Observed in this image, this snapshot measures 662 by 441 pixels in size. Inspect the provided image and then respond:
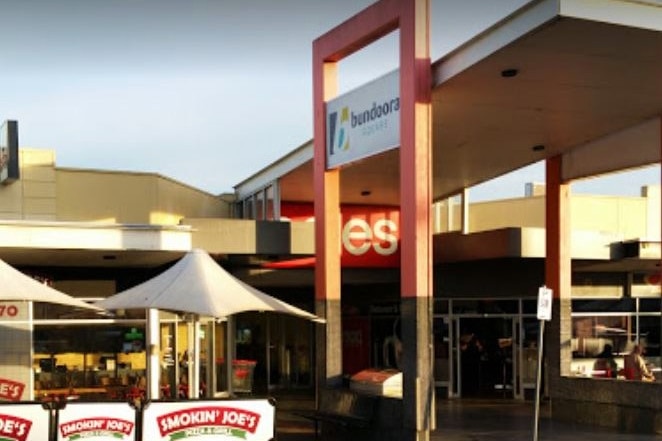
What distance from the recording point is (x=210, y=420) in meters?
11.0

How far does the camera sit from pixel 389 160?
59.5 feet

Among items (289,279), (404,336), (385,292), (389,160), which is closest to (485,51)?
(404,336)

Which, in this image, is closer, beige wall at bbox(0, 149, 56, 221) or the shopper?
the shopper

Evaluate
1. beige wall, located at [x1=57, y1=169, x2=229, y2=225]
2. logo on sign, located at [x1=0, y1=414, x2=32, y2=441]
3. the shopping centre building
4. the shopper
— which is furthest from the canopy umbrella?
beige wall, located at [x1=57, y1=169, x2=229, y2=225]

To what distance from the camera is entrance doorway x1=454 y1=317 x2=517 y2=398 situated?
24.0 m

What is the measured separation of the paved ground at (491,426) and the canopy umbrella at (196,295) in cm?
396

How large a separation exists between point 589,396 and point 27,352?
11134 mm

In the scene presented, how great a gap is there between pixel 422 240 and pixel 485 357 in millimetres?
11085

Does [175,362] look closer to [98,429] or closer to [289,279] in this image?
[289,279]

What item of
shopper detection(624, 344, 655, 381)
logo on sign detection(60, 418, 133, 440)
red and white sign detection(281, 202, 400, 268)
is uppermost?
red and white sign detection(281, 202, 400, 268)

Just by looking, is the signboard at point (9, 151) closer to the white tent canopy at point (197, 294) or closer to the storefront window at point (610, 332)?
the white tent canopy at point (197, 294)

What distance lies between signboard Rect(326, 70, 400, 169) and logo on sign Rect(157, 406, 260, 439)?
546 cm

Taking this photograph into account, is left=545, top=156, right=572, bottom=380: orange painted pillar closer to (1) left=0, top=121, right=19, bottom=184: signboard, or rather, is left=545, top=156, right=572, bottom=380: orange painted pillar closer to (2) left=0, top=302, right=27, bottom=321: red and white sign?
(2) left=0, top=302, right=27, bottom=321: red and white sign

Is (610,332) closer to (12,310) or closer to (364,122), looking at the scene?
(364,122)
